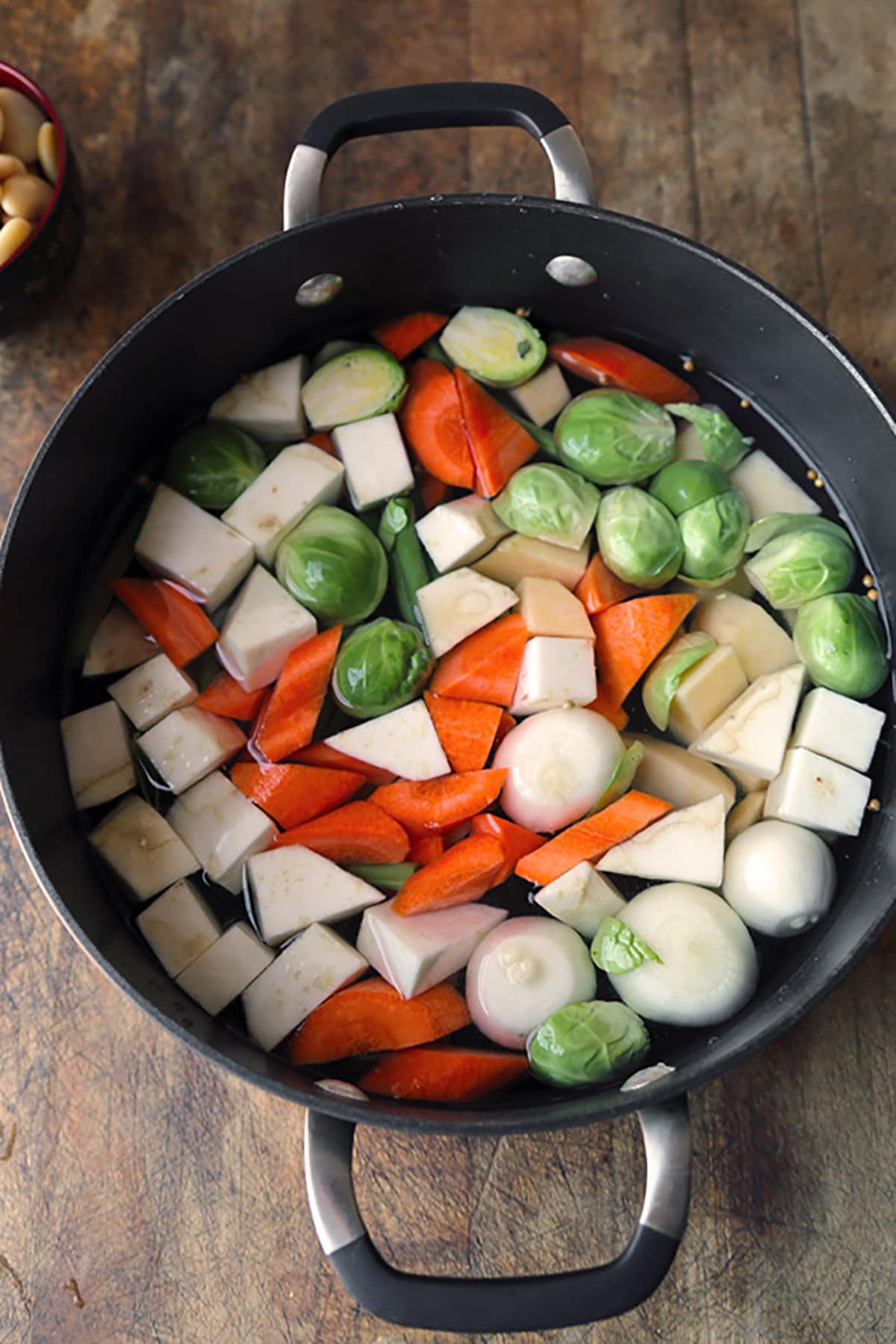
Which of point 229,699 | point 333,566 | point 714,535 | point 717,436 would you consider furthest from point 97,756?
point 717,436

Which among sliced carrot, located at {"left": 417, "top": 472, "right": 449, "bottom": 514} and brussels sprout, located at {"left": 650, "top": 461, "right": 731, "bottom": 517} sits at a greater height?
Answer: brussels sprout, located at {"left": 650, "top": 461, "right": 731, "bottom": 517}

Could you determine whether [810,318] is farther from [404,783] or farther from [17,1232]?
[17,1232]

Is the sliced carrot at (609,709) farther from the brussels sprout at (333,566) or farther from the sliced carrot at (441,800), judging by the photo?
the brussels sprout at (333,566)

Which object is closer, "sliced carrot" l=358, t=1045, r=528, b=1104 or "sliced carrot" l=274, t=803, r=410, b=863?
"sliced carrot" l=358, t=1045, r=528, b=1104

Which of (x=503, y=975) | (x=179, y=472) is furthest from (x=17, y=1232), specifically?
(x=179, y=472)

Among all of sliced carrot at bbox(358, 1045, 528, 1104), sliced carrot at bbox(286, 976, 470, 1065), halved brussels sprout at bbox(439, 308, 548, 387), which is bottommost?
sliced carrot at bbox(358, 1045, 528, 1104)

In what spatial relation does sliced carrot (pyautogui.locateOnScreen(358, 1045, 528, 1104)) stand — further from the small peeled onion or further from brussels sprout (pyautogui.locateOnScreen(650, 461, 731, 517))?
brussels sprout (pyautogui.locateOnScreen(650, 461, 731, 517))

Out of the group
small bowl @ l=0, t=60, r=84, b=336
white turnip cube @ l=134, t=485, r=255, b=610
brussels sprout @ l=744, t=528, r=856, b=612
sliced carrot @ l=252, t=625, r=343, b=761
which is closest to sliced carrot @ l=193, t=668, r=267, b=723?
sliced carrot @ l=252, t=625, r=343, b=761

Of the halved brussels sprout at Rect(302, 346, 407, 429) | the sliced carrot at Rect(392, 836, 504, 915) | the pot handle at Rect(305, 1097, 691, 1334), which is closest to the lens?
the pot handle at Rect(305, 1097, 691, 1334)

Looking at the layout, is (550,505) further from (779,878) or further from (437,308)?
(779,878)
